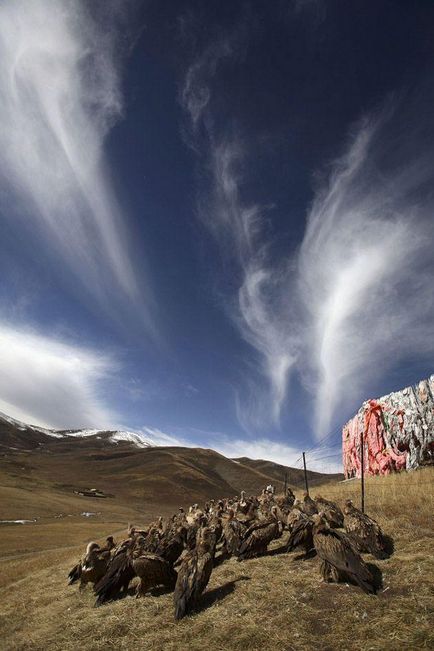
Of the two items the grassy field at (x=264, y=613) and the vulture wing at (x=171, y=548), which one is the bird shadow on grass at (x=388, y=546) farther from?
the vulture wing at (x=171, y=548)

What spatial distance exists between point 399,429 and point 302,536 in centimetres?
2061

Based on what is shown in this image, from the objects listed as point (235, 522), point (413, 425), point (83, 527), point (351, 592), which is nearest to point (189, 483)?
point (83, 527)

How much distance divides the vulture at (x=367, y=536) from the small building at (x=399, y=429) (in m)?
15.2

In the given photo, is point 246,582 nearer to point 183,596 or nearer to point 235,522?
point 183,596

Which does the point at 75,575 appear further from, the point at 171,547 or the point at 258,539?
the point at 258,539

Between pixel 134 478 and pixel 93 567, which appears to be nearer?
pixel 93 567

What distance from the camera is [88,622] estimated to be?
29.5 ft

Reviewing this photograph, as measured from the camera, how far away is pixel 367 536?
34.6ft

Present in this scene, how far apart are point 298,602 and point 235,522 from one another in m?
5.86

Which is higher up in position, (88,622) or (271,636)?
(271,636)

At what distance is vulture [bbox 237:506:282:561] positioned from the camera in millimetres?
11789

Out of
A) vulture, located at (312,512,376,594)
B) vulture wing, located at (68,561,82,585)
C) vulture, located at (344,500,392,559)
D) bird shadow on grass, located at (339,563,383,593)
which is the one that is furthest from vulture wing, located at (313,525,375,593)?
vulture wing, located at (68,561,82,585)

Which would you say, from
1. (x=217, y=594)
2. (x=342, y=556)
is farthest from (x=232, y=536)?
(x=342, y=556)

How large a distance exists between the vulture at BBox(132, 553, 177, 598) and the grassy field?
1.14ft
